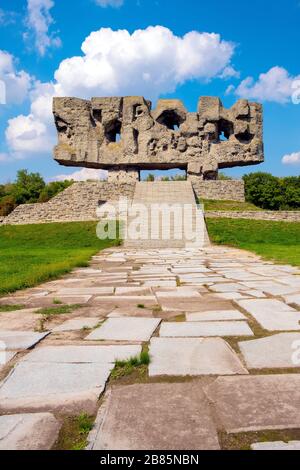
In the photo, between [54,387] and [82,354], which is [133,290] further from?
[54,387]

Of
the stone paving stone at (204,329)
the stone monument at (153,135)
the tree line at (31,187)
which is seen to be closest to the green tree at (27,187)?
the tree line at (31,187)

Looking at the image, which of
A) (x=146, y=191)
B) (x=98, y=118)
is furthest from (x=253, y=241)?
(x=98, y=118)

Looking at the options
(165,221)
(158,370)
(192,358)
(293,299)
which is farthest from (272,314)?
(165,221)

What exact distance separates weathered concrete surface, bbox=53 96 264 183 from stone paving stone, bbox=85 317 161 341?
76.7 ft

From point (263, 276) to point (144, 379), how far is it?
4.52m

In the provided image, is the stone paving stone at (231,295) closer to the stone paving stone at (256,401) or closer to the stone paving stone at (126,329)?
the stone paving stone at (126,329)

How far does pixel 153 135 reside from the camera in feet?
85.2

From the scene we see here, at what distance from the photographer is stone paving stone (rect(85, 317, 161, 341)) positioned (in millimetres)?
2893

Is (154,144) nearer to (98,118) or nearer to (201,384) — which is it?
(98,118)

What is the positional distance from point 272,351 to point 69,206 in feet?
69.2

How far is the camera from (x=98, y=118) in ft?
87.7

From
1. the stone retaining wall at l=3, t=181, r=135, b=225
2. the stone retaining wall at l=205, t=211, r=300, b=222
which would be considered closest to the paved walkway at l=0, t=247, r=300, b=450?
the stone retaining wall at l=205, t=211, r=300, b=222

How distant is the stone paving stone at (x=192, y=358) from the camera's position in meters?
2.22

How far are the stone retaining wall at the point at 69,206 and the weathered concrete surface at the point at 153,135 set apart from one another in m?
3.81
